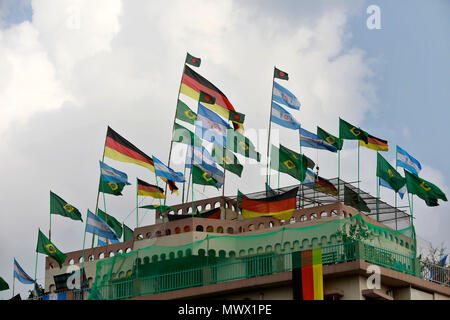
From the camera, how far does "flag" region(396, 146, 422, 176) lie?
39375 millimetres

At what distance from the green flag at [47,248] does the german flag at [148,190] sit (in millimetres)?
4470

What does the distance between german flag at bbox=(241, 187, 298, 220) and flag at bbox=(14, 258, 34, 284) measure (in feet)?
38.2

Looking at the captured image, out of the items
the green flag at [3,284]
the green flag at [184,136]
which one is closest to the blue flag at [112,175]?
the green flag at [184,136]

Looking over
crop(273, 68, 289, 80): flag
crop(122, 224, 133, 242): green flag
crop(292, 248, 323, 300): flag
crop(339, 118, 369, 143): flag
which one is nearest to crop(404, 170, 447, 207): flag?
crop(339, 118, 369, 143): flag

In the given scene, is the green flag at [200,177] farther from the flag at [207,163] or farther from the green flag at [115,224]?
the green flag at [115,224]

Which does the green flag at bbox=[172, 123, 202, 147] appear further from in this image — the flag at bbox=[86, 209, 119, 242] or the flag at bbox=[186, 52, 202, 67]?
the flag at bbox=[86, 209, 119, 242]

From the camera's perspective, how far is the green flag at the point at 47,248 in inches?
1516

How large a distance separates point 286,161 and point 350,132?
3042 millimetres

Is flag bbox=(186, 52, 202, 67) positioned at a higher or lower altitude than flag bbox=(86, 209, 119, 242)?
higher

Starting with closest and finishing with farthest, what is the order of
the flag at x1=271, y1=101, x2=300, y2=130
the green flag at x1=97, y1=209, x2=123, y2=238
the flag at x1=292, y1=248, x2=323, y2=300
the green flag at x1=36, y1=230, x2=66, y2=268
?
the flag at x1=292, y1=248, x2=323, y2=300 < the green flag at x1=36, y1=230, x2=66, y2=268 < the flag at x1=271, y1=101, x2=300, y2=130 < the green flag at x1=97, y1=209, x2=123, y2=238

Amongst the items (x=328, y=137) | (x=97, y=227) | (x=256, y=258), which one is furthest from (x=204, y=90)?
(x=256, y=258)

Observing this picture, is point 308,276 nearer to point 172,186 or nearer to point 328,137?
point 328,137

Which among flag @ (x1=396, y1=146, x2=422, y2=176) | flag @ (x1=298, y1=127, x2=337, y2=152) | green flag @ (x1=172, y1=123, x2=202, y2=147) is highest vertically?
green flag @ (x1=172, y1=123, x2=202, y2=147)
